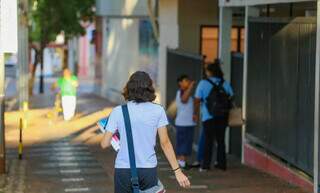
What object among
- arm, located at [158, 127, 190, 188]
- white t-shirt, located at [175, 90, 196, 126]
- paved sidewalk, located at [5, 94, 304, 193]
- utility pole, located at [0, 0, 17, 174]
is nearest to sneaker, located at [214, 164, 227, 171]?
Result: paved sidewalk, located at [5, 94, 304, 193]

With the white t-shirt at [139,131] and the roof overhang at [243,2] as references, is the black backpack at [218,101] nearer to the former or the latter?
the roof overhang at [243,2]

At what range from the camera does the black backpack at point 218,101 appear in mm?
12094

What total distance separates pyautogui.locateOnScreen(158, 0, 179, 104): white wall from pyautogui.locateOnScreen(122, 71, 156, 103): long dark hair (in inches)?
511

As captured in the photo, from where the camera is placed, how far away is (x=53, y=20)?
33812 mm

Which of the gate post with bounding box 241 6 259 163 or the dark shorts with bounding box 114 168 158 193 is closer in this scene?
the dark shorts with bounding box 114 168 158 193

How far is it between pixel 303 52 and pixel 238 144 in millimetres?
3945

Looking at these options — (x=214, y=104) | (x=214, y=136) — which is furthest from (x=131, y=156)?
(x=214, y=136)

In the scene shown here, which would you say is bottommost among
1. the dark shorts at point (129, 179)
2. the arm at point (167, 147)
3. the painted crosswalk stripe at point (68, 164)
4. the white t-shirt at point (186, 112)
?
the painted crosswalk stripe at point (68, 164)

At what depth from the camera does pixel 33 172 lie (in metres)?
12.8

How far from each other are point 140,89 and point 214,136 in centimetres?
603

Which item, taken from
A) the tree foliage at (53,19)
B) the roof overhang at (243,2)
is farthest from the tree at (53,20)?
the roof overhang at (243,2)

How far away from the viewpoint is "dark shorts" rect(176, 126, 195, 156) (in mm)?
12914

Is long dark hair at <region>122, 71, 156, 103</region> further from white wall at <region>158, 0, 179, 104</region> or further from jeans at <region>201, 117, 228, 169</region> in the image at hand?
white wall at <region>158, 0, 179, 104</region>

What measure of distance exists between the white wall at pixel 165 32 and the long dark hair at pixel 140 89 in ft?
42.6
